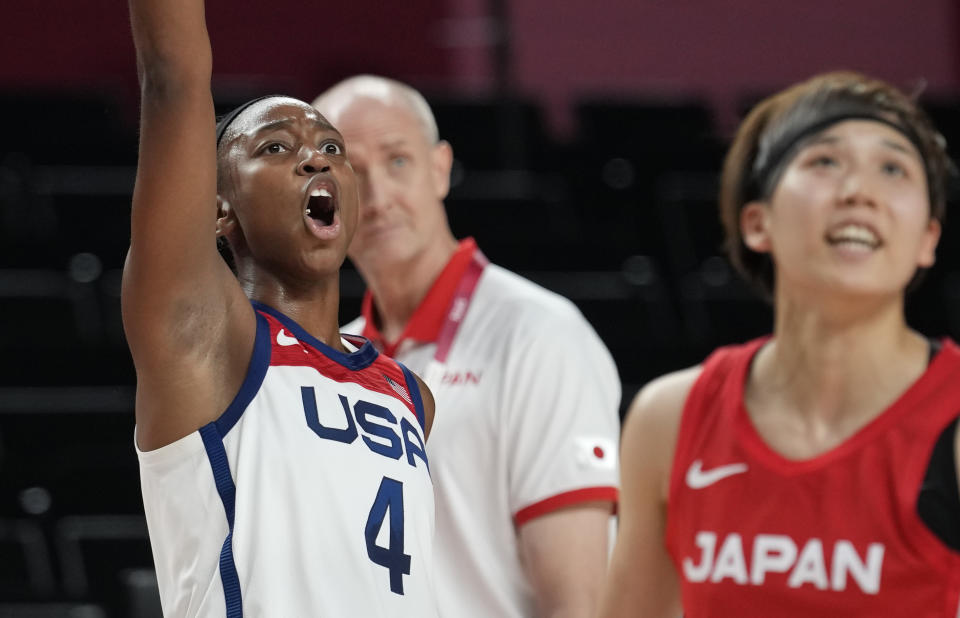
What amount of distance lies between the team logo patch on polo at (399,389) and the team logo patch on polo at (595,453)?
0.81 meters

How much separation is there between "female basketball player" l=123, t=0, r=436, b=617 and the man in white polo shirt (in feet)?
2.80

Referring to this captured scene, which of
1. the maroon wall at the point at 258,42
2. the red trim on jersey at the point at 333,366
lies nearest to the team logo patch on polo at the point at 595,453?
the red trim on jersey at the point at 333,366

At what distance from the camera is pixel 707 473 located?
2158 mm

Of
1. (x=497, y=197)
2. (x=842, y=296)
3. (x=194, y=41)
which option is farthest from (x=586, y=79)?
(x=194, y=41)

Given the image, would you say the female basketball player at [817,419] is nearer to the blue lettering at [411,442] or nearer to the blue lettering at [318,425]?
the blue lettering at [411,442]

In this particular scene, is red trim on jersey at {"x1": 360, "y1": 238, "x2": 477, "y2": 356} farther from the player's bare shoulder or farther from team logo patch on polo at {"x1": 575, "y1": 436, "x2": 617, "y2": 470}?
the player's bare shoulder

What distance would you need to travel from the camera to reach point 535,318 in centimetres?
272

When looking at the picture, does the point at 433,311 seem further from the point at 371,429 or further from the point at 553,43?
the point at 553,43

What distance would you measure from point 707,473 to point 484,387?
1.99 feet

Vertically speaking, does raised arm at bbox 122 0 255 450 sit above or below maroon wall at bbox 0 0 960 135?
above

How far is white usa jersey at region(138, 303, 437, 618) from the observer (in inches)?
60.2

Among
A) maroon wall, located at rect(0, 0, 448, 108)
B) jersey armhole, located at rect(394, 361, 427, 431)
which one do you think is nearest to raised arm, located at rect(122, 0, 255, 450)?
jersey armhole, located at rect(394, 361, 427, 431)

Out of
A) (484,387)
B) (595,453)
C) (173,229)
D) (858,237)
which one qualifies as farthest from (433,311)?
(173,229)

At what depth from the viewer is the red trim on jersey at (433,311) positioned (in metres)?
2.80
